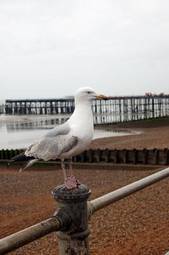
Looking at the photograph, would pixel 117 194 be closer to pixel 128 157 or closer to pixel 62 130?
pixel 62 130

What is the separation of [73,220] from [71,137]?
94cm

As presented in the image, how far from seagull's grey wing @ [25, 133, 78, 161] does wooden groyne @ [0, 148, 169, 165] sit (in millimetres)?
16633

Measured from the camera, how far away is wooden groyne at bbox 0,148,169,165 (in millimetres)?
20219

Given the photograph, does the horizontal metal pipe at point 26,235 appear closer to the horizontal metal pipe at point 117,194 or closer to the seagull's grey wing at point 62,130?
the horizontal metal pipe at point 117,194

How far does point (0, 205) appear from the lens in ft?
43.8

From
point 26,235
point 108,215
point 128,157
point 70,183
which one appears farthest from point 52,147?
A: point 128,157

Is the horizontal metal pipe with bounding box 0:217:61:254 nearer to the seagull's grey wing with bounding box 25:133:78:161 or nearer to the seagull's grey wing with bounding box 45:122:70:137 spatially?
the seagull's grey wing with bounding box 25:133:78:161

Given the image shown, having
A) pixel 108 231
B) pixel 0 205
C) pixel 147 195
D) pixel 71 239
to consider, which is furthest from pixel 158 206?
pixel 71 239

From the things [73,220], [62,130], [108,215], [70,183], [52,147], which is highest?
[62,130]

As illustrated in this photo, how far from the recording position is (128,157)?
21453 millimetres

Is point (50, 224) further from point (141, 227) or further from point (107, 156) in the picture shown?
point (107, 156)

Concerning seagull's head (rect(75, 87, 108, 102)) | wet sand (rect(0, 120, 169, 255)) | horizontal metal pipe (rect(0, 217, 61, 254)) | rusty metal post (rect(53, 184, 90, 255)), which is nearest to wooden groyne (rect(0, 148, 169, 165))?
wet sand (rect(0, 120, 169, 255))

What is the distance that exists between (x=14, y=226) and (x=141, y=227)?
111 inches

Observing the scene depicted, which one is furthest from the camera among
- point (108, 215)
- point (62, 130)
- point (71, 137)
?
point (108, 215)
